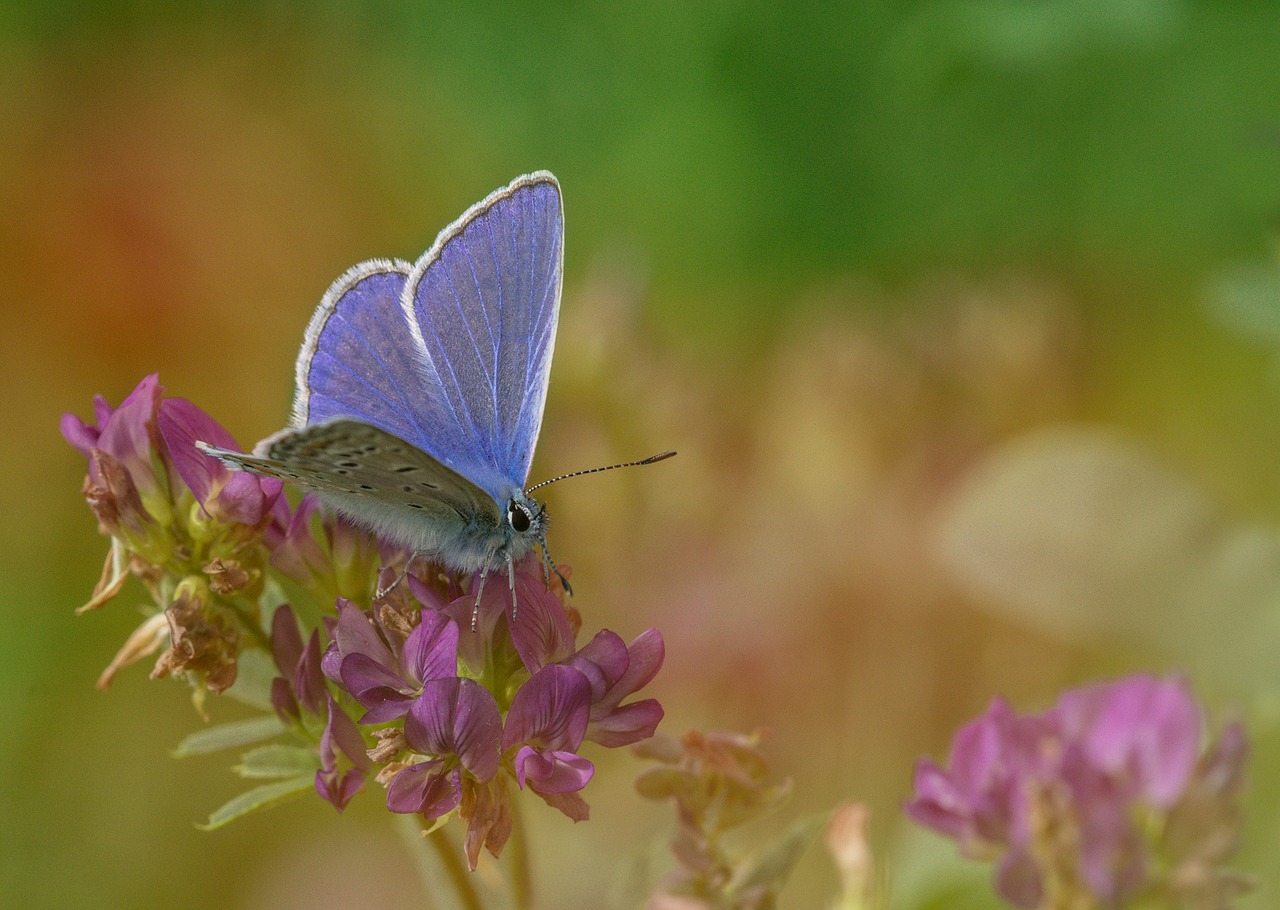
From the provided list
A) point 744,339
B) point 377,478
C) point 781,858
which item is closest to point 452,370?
point 377,478

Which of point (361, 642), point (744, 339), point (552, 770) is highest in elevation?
point (361, 642)

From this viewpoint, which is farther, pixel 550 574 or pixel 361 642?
pixel 550 574

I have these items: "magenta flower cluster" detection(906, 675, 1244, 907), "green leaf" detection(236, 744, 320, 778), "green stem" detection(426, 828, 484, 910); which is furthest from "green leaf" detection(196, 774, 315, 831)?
"magenta flower cluster" detection(906, 675, 1244, 907)

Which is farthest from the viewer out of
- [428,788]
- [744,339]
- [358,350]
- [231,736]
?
[744,339]

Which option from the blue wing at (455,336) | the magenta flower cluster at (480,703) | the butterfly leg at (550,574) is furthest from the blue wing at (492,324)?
the magenta flower cluster at (480,703)

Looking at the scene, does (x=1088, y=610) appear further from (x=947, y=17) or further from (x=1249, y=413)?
(x=1249, y=413)

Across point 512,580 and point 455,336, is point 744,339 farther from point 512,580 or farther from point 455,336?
point 512,580

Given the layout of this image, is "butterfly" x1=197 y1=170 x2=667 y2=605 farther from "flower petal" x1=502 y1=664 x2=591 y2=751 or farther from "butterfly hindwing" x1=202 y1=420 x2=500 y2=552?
"flower petal" x1=502 y1=664 x2=591 y2=751

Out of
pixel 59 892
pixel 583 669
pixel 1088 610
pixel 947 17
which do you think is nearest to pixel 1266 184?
pixel 947 17
